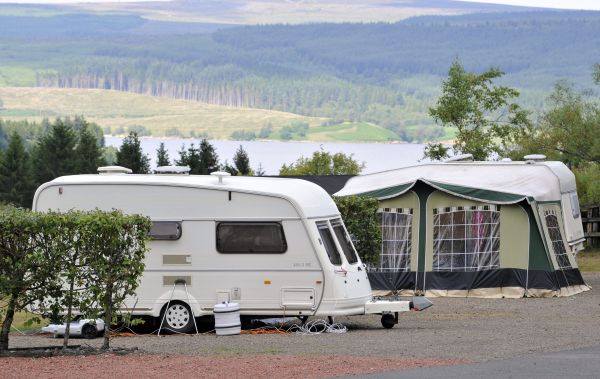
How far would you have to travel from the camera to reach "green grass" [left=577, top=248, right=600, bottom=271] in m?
30.2

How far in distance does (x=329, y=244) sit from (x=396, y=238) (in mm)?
6637

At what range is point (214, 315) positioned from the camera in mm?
16297

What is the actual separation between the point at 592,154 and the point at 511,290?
14.1 m

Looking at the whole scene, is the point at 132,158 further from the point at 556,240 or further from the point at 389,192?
the point at 556,240

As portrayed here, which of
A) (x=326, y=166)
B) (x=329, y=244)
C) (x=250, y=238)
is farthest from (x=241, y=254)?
(x=326, y=166)

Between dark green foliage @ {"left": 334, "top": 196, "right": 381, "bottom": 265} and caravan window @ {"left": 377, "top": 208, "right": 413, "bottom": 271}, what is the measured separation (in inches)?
21.1

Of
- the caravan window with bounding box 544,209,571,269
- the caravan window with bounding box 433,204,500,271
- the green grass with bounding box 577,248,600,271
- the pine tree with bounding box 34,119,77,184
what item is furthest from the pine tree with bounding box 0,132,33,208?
the caravan window with bounding box 544,209,571,269

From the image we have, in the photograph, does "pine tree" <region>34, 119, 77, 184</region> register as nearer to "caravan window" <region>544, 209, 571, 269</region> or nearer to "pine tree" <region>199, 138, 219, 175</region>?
"pine tree" <region>199, 138, 219, 175</region>

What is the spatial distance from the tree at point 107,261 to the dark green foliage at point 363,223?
27.4ft

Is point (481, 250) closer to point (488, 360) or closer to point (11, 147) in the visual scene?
point (488, 360)

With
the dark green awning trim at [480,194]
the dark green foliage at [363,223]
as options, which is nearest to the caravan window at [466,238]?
the dark green awning trim at [480,194]

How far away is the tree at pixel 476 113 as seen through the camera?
125 ft

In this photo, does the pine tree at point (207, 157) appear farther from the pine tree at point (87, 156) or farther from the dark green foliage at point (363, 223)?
the dark green foliage at point (363, 223)

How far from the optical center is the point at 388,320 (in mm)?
17047
